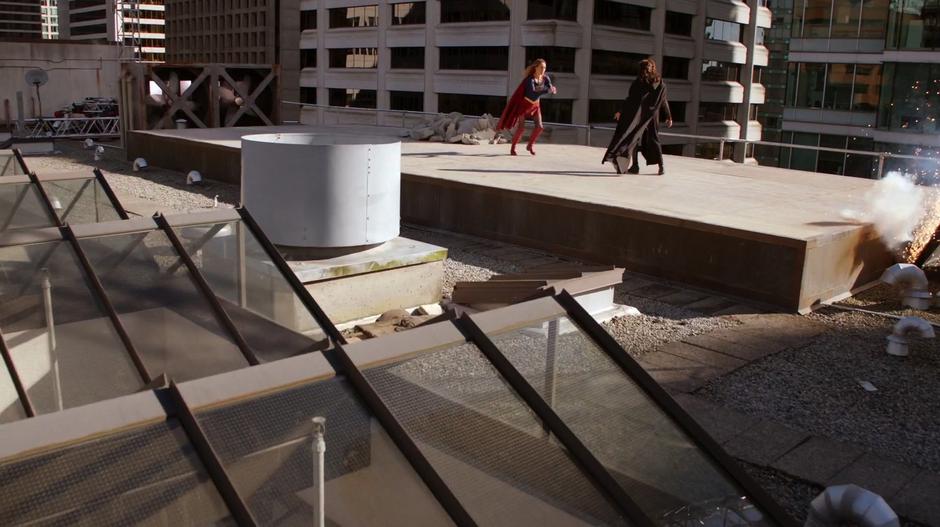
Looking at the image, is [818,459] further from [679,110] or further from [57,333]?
[679,110]

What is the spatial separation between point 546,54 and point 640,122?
41.9 metres

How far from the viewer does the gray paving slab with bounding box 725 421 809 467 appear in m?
5.27

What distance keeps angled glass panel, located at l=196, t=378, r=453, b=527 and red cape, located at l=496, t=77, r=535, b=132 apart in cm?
1245

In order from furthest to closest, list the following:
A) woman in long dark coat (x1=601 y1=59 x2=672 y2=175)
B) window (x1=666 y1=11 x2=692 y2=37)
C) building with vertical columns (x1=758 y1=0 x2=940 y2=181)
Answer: window (x1=666 y1=11 x2=692 y2=37) → building with vertical columns (x1=758 y1=0 x2=940 y2=181) → woman in long dark coat (x1=601 y1=59 x2=672 y2=175)

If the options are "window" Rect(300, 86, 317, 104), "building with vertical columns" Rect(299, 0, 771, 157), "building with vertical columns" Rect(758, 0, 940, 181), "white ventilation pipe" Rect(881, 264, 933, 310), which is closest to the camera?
"white ventilation pipe" Rect(881, 264, 933, 310)

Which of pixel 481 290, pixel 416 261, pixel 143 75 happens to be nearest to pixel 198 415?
→ pixel 481 290

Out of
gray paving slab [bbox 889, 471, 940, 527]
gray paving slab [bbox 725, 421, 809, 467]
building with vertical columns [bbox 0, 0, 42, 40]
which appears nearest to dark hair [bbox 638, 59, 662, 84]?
gray paving slab [bbox 725, 421, 809, 467]

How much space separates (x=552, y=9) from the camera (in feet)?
174

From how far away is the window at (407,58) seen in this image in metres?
59.8

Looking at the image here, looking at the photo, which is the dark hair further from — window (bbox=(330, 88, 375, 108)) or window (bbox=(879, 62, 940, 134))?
window (bbox=(330, 88, 375, 108))

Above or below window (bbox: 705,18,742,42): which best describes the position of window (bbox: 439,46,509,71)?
below

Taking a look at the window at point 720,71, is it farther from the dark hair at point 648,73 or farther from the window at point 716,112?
the dark hair at point 648,73

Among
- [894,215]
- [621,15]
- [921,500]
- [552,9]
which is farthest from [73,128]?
[621,15]

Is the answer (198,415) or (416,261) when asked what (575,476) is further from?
(416,261)
